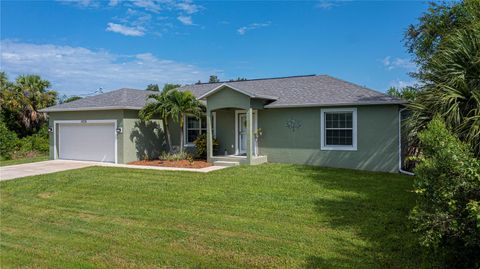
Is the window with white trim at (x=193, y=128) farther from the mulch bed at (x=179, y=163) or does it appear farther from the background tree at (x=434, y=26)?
the background tree at (x=434, y=26)

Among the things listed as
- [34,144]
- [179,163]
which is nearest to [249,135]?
[179,163]

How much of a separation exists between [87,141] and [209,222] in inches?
529

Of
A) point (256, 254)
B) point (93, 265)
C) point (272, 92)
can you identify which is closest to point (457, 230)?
point (256, 254)

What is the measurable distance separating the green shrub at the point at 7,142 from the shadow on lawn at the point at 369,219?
61.0 feet

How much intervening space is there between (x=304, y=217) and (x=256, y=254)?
220 cm

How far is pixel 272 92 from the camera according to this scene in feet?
56.8

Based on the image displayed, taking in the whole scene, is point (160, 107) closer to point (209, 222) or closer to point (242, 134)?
point (242, 134)

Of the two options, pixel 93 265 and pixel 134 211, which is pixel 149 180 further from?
pixel 93 265

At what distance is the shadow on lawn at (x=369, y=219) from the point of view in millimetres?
5090

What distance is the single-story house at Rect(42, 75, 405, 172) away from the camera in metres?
13.9

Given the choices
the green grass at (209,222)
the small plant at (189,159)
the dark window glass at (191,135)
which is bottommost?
the green grass at (209,222)

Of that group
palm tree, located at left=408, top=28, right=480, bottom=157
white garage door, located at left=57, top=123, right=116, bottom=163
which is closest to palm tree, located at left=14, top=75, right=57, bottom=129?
white garage door, located at left=57, top=123, right=116, bottom=163

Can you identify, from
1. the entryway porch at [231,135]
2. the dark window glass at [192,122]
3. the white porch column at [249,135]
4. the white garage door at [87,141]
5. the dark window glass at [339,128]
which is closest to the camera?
the dark window glass at [339,128]

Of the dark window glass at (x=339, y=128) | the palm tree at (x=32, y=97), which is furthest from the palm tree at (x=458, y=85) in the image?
the palm tree at (x=32, y=97)
